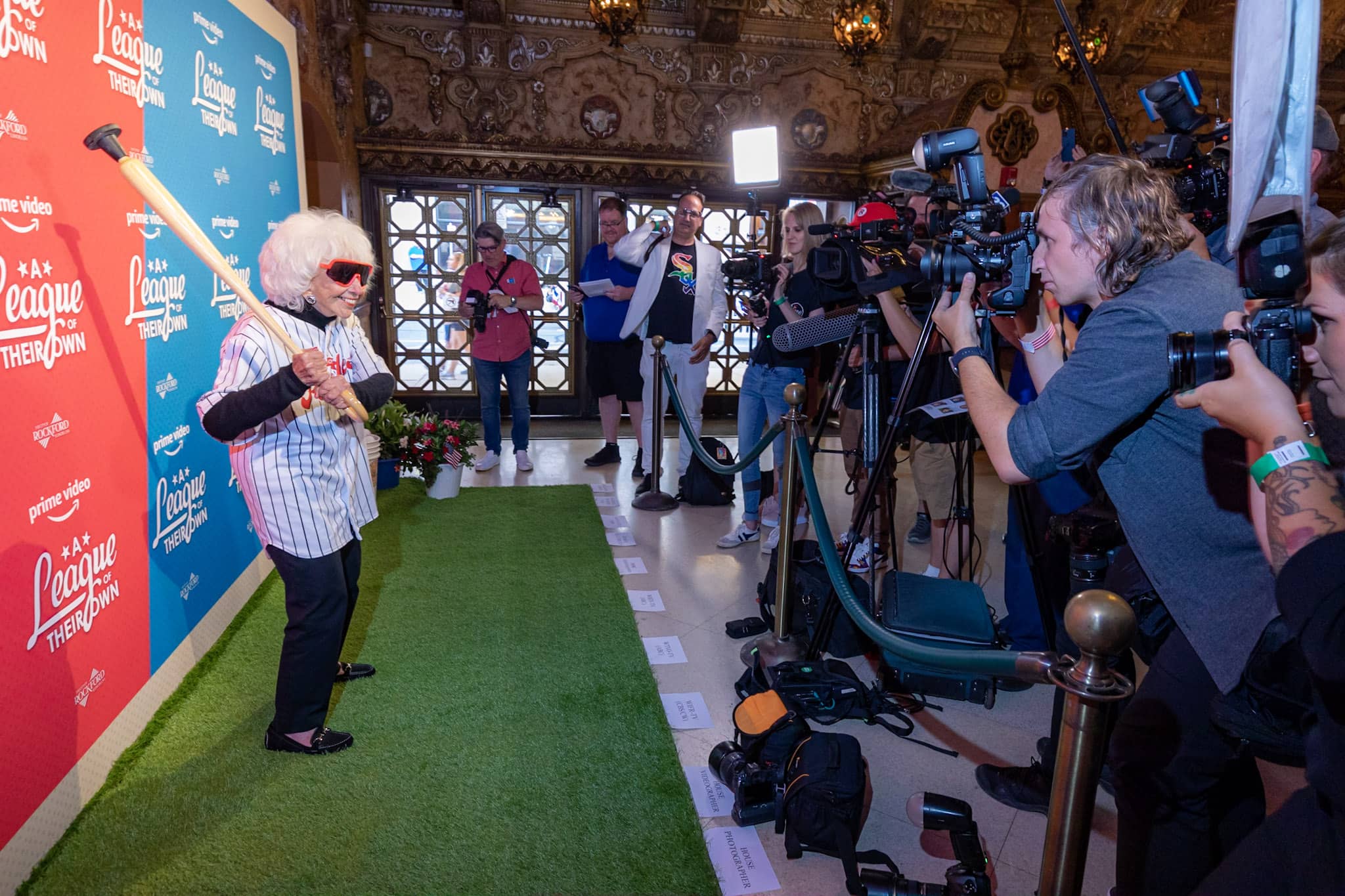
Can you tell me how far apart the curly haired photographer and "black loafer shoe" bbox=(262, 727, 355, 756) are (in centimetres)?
234

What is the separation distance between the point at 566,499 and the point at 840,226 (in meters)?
3.03

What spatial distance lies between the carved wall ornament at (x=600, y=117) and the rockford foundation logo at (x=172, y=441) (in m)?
5.70

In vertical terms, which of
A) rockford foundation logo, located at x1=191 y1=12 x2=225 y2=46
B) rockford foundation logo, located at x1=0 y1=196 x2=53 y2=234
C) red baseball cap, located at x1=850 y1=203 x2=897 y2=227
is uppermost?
rockford foundation logo, located at x1=191 y1=12 x2=225 y2=46

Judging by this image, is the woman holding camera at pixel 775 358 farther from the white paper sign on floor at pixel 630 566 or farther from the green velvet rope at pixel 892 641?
the green velvet rope at pixel 892 641

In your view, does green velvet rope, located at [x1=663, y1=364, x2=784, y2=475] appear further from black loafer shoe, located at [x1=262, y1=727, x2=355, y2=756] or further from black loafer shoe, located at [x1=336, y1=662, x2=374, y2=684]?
black loafer shoe, located at [x1=262, y1=727, x2=355, y2=756]

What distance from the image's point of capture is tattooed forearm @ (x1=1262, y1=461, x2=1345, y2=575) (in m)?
1.03

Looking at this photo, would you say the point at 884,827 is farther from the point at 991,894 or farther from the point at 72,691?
the point at 72,691

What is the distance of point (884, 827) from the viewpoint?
235 cm

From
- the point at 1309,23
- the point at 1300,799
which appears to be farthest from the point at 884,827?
the point at 1309,23

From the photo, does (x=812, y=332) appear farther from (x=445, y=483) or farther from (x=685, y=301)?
(x=445, y=483)

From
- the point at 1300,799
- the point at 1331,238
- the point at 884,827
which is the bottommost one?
the point at 884,827

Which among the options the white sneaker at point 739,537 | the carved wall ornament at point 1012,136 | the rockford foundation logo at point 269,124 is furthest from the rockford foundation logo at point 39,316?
the carved wall ornament at point 1012,136

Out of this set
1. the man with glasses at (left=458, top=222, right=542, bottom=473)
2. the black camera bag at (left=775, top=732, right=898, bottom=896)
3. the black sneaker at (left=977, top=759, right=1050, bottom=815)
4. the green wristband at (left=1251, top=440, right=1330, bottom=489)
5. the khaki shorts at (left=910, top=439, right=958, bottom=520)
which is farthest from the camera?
the man with glasses at (left=458, top=222, right=542, bottom=473)

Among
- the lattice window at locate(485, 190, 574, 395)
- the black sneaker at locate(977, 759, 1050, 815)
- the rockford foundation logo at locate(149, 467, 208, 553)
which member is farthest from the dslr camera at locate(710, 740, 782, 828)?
the lattice window at locate(485, 190, 574, 395)
